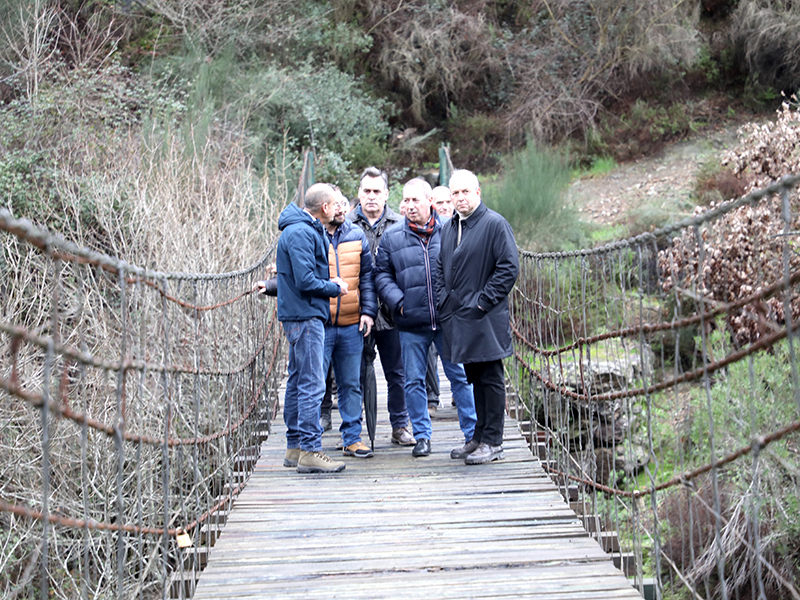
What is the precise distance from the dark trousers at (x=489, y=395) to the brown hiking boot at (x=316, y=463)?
784 mm

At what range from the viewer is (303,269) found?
3865 millimetres

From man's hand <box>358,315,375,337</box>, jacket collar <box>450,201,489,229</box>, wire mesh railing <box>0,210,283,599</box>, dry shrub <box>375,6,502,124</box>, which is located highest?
dry shrub <box>375,6,502,124</box>

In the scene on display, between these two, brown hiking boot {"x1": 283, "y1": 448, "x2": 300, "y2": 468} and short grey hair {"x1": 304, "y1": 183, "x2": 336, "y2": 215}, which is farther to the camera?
brown hiking boot {"x1": 283, "y1": 448, "x2": 300, "y2": 468}

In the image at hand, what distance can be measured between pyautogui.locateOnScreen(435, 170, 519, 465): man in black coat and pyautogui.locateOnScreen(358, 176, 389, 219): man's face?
2.67ft

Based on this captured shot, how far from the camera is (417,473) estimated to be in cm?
412

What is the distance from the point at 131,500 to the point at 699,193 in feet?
29.0

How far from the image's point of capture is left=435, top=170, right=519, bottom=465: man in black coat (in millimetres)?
3814

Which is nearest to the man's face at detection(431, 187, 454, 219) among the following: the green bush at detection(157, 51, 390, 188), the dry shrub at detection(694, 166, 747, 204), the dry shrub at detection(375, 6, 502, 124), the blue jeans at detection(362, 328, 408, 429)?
the blue jeans at detection(362, 328, 408, 429)

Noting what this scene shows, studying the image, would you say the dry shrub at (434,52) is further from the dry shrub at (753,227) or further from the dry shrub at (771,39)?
the dry shrub at (753,227)

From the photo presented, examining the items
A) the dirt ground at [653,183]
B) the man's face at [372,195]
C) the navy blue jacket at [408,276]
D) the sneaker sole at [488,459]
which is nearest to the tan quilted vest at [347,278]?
the navy blue jacket at [408,276]

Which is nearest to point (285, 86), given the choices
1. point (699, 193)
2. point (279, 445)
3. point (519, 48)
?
point (519, 48)

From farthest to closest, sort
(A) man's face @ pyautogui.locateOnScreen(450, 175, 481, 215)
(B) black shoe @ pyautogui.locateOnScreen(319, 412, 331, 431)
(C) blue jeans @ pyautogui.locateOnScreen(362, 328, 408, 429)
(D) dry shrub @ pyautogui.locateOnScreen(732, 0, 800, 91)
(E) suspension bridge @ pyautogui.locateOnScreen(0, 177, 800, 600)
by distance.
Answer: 1. (D) dry shrub @ pyautogui.locateOnScreen(732, 0, 800, 91)
2. (B) black shoe @ pyautogui.locateOnScreen(319, 412, 331, 431)
3. (C) blue jeans @ pyautogui.locateOnScreen(362, 328, 408, 429)
4. (A) man's face @ pyautogui.locateOnScreen(450, 175, 481, 215)
5. (E) suspension bridge @ pyautogui.locateOnScreen(0, 177, 800, 600)

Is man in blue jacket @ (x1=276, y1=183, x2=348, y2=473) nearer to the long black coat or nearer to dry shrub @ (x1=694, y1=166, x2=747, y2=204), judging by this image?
the long black coat

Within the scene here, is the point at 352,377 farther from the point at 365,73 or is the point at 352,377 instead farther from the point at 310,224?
the point at 365,73
